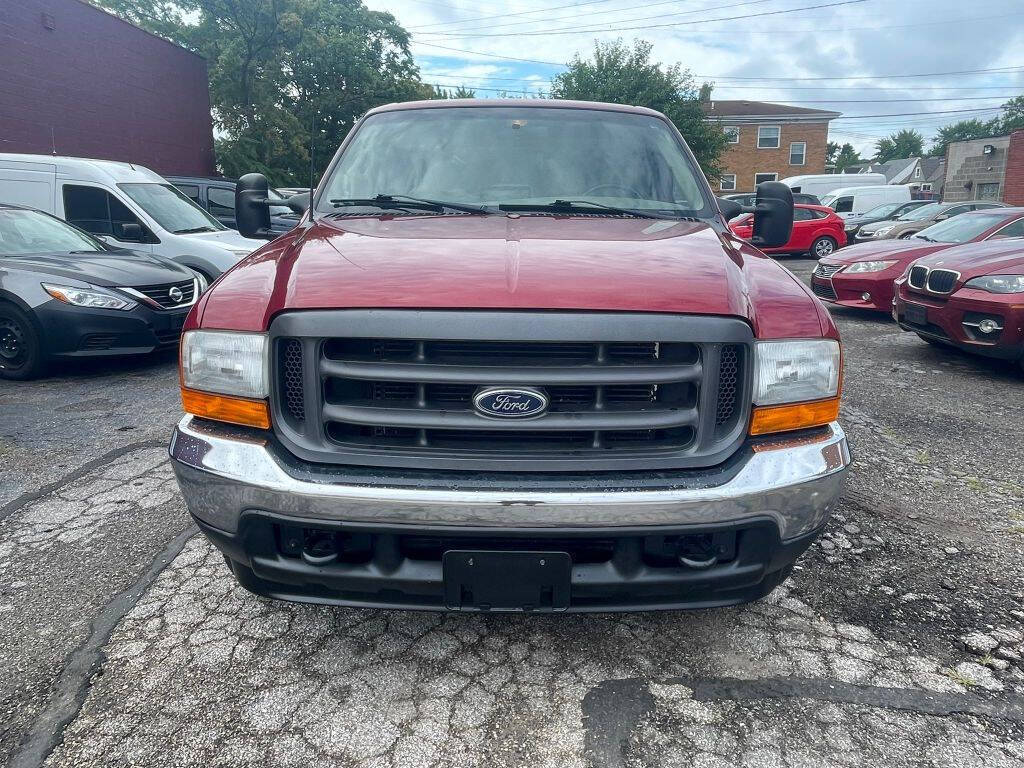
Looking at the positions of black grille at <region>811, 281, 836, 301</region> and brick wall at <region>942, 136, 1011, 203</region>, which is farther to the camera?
brick wall at <region>942, 136, 1011, 203</region>

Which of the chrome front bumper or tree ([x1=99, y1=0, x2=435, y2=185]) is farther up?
tree ([x1=99, y1=0, x2=435, y2=185])

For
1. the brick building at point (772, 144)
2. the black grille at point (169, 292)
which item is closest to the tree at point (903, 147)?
the brick building at point (772, 144)

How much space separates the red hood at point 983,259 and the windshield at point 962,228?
9.83ft

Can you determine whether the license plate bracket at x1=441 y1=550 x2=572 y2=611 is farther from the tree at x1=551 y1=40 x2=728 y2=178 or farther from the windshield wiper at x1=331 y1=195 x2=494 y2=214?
the tree at x1=551 y1=40 x2=728 y2=178

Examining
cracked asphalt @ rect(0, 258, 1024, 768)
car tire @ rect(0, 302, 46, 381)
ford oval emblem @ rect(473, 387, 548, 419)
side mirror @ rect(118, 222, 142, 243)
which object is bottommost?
cracked asphalt @ rect(0, 258, 1024, 768)

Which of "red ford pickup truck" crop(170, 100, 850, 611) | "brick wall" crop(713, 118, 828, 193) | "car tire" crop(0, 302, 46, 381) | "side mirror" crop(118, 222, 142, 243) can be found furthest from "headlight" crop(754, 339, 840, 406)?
"brick wall" crop(713, 118, 828, 193)

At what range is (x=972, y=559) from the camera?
121 inches

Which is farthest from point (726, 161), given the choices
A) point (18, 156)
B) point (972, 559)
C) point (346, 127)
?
point (972, 559)

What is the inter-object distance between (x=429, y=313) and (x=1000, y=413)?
509 cm

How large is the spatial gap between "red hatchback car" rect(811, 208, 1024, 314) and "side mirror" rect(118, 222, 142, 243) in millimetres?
8317

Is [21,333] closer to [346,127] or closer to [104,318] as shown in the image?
[104,318]

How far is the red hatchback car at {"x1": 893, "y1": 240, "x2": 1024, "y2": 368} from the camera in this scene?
5887 millimetres

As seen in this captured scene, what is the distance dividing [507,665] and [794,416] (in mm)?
1204

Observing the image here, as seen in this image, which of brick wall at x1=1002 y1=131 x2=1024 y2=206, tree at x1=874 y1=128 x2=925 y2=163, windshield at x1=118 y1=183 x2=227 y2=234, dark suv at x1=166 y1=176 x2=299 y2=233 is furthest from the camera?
tree at x1=874 y1=128 x2=925 y2=163
